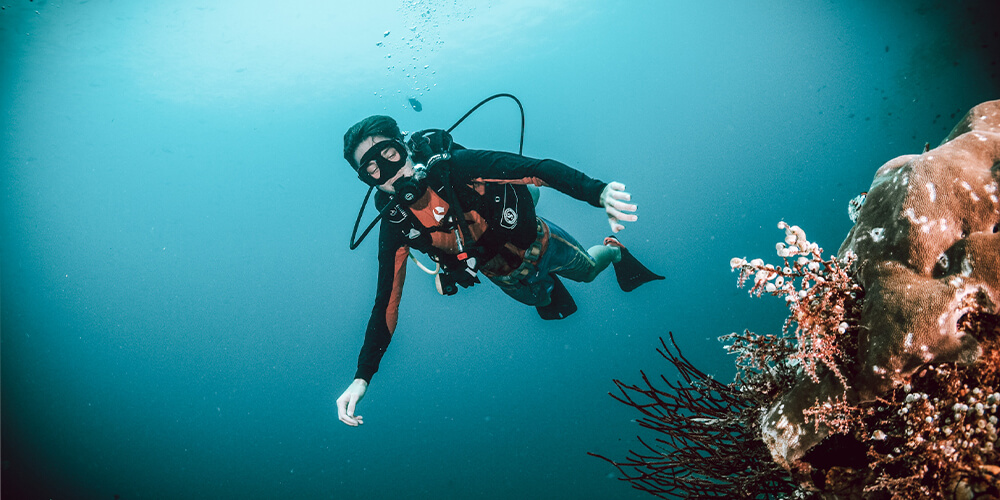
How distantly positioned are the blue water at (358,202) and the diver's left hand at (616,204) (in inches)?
427

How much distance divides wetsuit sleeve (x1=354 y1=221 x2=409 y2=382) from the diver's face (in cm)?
45

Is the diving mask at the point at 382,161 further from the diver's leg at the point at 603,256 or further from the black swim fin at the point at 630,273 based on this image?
the black swim fin at the point at 630,273

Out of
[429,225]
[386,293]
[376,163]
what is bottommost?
[386,293]

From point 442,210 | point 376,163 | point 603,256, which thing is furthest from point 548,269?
point 376,163

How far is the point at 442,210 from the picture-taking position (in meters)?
3.50

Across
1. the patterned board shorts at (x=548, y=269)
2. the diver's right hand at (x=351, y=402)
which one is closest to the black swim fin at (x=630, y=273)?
the patterned board shorts at (x=548, y=269)

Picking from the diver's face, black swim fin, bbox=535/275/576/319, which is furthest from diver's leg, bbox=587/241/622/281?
the diver's face

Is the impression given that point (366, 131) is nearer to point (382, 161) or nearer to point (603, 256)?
point (382, 161)

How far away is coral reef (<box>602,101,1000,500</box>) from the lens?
4.46ft

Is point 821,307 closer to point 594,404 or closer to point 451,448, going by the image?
point 594,404

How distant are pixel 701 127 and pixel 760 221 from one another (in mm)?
4877

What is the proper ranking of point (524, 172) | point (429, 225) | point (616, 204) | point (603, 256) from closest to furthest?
1. point (616, 204)
2. point (524, 172)
3. point (429, 225)
4. point (603, 256)

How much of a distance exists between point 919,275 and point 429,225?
10.1ft

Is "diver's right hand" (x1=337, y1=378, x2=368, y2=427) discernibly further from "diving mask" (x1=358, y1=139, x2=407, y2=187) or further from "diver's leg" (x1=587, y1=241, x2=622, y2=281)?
"diver's leg" (x1=587, y1=241, x2=622, y2=281)
